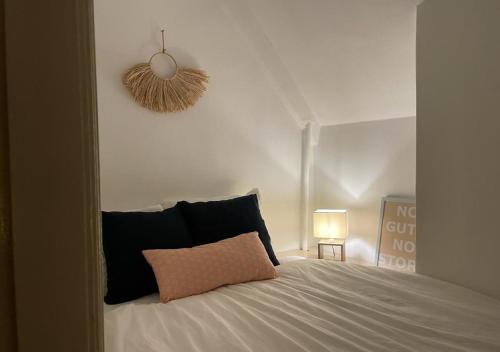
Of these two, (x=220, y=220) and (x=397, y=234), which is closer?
(x=220, y=220)

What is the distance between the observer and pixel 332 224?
2.67 m

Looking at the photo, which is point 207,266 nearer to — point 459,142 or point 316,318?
point 316,318

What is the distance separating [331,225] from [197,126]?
1.33 metres

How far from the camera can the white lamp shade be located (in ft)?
8.70

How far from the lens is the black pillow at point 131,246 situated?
144cm

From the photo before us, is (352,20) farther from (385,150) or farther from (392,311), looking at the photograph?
(392,311)

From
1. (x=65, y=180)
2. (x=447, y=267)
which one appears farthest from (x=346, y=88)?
(x=65, y=180)

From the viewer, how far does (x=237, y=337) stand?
1026 millimetres

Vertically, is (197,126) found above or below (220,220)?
above

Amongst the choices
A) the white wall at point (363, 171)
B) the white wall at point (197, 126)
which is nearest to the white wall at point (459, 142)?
the white wall at point (363, 171)

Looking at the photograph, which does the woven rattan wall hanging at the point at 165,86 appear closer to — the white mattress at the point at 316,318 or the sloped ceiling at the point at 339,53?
the sloped ceiling at the point at 339,53

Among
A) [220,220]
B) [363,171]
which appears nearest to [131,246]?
[220,220]

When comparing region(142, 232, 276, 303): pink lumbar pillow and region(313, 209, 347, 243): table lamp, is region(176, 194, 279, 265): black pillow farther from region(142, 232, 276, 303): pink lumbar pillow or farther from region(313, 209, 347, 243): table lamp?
region(313, 209, 347, 243): table lamp

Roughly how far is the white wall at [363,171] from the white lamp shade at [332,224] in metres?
0.25
